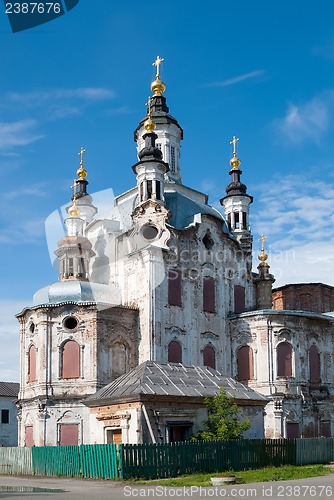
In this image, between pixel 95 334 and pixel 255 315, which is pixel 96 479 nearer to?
pixel 95 334

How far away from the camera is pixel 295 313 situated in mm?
43344

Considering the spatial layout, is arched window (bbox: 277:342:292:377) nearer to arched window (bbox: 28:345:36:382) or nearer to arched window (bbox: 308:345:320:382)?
arched window (bbox: 308:345:320:382)

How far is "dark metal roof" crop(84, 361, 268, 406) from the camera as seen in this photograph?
2719 centimetres

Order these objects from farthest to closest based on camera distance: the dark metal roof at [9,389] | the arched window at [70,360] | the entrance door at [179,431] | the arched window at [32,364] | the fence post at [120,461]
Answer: the dark metal roof at [9,389] → the arched window at [32,364] → the arched window at [70,360] → the entrance door at [179,431] → the fence post at [120,461]

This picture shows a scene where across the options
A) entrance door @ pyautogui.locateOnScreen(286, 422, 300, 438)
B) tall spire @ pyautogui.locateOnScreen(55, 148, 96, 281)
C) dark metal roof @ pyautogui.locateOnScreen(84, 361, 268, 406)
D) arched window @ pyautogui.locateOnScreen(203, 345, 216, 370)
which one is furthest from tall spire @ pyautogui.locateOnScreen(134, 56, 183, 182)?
dark metal roof @ pyautogui.locateOnScreen(84, 361, 268, 406)

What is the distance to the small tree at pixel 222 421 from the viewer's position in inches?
1078

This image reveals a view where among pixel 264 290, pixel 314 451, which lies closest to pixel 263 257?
pixel 264 290

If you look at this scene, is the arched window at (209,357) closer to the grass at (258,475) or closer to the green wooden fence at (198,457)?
the green wooden fence at (198,457)

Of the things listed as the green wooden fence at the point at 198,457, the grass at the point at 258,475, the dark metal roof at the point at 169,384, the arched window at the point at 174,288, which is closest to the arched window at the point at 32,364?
the arched window at the point at 174,288

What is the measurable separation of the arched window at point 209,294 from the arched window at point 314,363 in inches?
253

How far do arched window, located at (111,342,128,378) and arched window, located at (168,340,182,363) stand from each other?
2506 mm

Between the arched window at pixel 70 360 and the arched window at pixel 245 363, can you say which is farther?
the arched window at pixel 245 363

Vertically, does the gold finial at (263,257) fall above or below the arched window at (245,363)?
above

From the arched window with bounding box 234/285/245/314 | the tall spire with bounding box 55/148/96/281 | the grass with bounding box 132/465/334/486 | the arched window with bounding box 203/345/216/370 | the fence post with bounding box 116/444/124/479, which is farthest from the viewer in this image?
the arched window with bounding box 234/285/245/314
